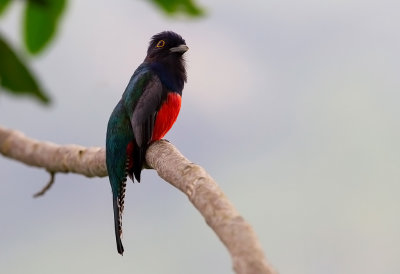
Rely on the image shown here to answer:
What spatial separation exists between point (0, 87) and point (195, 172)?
7.88 ft

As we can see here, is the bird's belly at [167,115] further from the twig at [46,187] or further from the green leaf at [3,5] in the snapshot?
the green leaf at [3,5]

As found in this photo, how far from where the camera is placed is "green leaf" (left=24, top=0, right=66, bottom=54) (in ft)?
2.14

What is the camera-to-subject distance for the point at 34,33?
71cm

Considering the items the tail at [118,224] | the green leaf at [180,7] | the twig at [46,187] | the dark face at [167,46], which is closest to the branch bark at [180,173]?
the twig at [46,187]

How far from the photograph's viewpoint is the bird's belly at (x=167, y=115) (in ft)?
15.5

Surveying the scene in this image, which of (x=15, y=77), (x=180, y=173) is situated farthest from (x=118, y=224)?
(x=15, y=77)

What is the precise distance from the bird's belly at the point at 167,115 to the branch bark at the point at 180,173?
381 millimetres

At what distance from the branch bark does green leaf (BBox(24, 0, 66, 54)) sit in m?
1.46

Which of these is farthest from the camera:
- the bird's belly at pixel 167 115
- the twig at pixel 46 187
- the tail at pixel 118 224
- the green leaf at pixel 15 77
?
the twig at pixel 46 187

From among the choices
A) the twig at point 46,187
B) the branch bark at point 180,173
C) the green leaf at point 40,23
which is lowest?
the twig at point 46,187

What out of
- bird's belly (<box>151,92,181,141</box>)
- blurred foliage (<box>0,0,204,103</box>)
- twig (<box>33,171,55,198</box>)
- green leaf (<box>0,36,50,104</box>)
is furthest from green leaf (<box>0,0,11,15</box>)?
twig (<box>33,171,55,198</box>)

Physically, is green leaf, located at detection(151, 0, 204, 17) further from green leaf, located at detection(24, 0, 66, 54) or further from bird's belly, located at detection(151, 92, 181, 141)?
bird's belly, located at detection(151, 92, 181, 141)

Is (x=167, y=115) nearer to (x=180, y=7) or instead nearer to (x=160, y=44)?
(x=160, y=44)

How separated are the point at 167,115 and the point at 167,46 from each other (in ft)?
2.88
